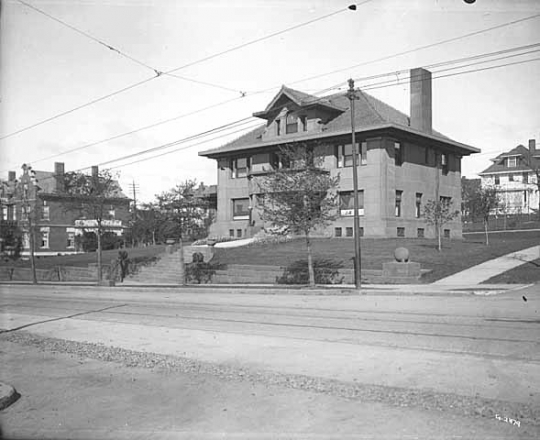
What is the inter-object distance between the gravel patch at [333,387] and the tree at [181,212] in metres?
50.3

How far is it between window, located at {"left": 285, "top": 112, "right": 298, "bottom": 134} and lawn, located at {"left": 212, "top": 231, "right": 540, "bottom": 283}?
29.5 ft

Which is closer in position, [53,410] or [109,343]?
[53,410]

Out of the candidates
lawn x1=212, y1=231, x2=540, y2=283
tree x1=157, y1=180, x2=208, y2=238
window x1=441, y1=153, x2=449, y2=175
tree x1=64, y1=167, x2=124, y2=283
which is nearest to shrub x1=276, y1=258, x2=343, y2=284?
lawn x1=212, y1=231, x2=540, y2=283

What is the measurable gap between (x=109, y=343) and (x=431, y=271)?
16455 mm

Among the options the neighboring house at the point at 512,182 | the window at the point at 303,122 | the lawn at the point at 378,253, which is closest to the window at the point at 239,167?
the window at the point at 303,122

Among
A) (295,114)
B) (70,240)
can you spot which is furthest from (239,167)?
(70,240)

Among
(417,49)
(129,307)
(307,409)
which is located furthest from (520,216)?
(307,409)

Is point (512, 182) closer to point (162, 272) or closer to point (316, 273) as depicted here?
point (162, 272)

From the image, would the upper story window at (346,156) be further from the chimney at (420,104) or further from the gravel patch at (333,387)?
the gravel patch at (333,387)

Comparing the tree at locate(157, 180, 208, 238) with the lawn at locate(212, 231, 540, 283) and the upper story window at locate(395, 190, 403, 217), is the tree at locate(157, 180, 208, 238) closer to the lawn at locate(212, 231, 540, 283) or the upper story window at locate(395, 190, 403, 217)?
the lawn at locate(212, 231, 540, 283)

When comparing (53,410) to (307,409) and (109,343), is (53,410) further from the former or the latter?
(109,343)

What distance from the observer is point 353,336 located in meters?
11.0

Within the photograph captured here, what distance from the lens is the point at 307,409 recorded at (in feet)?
20.0

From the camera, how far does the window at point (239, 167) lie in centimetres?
4675
